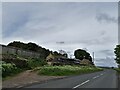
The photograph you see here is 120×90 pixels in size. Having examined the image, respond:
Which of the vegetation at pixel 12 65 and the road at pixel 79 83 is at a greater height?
the vegetation at pixel 12 65

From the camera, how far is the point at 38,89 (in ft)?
60.6

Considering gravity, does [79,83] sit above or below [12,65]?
below

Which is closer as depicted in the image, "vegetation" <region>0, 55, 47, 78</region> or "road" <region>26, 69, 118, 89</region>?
"road" <region>26, 69, 118, 89</region>

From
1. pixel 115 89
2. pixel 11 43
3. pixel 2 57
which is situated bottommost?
pixel 115 89

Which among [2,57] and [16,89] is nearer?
[16,89]

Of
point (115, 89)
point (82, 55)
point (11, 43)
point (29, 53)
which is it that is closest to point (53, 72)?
point (115, 89)

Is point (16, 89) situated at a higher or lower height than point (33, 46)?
lower

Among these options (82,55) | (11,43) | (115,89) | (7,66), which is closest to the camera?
(115,89)

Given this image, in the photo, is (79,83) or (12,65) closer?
(79,83)

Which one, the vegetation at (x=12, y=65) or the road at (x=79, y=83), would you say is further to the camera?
the vegetation at (x=12, y=65)

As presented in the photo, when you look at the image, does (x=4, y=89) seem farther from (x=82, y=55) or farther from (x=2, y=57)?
(x=82, y=55)

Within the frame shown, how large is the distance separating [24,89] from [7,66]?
17.6 meters

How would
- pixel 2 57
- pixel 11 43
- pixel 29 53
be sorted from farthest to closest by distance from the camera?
pixel 11 43 → pixel 29 53 → pixel 2 57

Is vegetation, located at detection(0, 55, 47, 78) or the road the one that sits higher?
vegetation, located at detection(0, 55, 47, 78)
